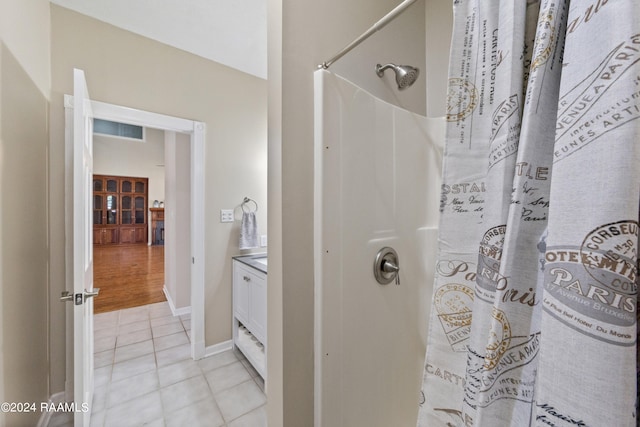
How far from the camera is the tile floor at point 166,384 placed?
160 centimetres

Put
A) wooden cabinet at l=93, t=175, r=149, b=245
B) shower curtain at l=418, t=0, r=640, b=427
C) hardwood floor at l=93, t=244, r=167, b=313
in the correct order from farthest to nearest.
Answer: wooden cabinet at l=93, t=175, r=149, b=245
hardwood floor at l=93, t=244, r=167, b=313
shower curtain at l=418, t=0, r=640, b=427

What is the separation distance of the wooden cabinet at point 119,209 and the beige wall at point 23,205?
7042 mm

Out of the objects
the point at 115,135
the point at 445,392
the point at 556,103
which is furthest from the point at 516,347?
the point at 115,135

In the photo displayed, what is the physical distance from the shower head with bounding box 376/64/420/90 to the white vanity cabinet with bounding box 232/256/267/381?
4.73 ft

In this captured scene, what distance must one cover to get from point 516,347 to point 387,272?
2.15 ft

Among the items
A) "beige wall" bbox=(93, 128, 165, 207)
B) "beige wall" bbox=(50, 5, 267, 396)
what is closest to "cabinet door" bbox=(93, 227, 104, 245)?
"beige wall" bbox=(93, 128, 165, 207)

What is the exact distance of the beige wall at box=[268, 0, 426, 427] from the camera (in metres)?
0.89

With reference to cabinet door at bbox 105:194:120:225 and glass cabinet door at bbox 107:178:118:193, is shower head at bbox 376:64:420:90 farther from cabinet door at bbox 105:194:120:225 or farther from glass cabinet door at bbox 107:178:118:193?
cabinet door at bbox 105:194:120:225

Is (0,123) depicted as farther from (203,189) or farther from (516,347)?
(516,347)

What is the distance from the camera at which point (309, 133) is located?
943 mm

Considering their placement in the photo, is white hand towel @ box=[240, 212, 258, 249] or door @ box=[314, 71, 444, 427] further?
white hand towel @ box=[240, 212, 258, 249]

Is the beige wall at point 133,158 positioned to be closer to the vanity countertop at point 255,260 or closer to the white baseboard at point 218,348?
the vanity countertop at point 255,260

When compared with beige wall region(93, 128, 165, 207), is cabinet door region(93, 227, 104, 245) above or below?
below

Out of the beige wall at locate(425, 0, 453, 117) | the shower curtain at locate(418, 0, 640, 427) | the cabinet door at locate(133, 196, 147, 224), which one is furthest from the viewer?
the cabinet door at locate(133, 196, 147, 224)
